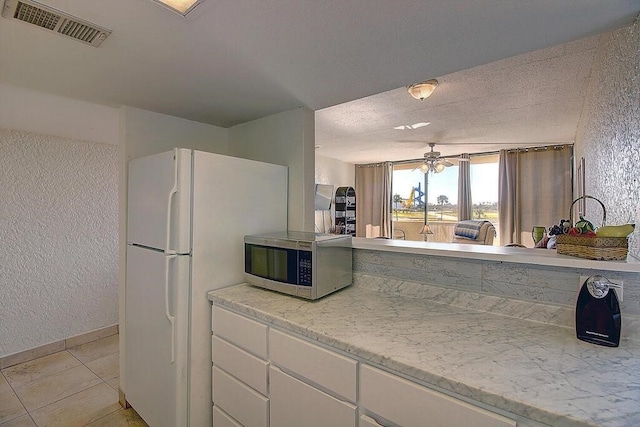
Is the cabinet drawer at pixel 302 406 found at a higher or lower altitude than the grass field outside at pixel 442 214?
lower

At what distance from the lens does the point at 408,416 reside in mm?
977

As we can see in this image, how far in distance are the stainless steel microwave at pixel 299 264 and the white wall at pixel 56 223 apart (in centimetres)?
168

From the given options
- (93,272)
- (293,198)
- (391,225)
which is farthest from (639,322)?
(391,225)

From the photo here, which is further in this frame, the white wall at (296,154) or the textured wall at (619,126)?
the white wall at (296,154)

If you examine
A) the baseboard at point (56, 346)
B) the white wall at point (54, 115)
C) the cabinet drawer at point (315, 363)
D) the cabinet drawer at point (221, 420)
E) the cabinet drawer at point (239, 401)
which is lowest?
the baseboard at point (56, 346)

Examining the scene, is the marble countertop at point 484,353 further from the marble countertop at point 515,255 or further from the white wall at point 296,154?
the white wall at point 296,154

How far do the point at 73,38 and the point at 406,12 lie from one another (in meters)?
1.48

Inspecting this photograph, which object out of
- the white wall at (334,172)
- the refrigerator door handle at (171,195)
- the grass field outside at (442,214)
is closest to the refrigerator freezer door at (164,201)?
the refrigerator door handle at (171,195)

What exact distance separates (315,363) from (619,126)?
1840 mm

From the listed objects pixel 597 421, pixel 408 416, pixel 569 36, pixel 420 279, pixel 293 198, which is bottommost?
pixel 408 416

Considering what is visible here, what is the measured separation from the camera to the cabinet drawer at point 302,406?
114 cm

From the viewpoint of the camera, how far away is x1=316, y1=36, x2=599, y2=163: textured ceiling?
2.31m

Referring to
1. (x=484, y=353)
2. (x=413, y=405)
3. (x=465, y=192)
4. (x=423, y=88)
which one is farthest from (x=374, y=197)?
(x=413, y=405)

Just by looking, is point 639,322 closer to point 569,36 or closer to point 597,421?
point 597,421
